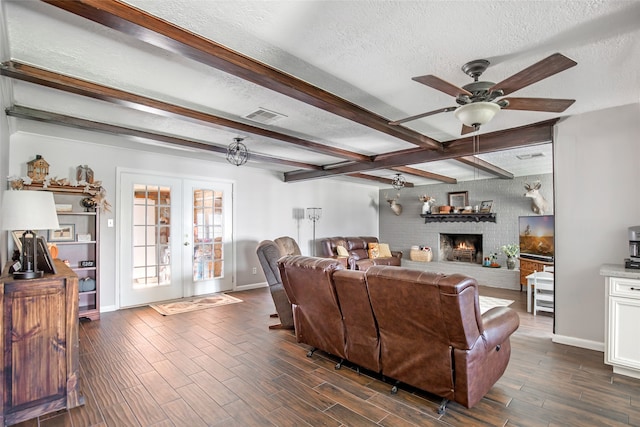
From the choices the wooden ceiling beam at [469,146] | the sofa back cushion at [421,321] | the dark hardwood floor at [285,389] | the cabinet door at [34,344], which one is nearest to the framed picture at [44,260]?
the cabinet door at [34,344]

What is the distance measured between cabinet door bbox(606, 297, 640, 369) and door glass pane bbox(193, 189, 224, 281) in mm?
5599

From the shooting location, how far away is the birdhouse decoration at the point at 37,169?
423 cm

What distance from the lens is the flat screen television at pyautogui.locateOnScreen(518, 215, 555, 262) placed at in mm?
6395

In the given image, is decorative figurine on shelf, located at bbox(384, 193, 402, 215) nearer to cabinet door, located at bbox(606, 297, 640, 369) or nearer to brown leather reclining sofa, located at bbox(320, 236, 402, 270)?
brown leather reclining sofa, located at bbox(320, 236, 402, 270)

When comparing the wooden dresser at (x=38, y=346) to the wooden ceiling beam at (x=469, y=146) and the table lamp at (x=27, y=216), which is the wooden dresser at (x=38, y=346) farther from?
the wooden ceiling beam at (x=469, y=146)

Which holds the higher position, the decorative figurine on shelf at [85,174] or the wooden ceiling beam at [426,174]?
the wooden ceiling beam at [426,174]

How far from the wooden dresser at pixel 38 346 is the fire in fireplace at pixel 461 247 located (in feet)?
25.8

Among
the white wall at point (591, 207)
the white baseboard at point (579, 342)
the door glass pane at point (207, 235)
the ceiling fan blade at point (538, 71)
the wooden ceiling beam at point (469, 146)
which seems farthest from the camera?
the door glass pane at point (207, 235)

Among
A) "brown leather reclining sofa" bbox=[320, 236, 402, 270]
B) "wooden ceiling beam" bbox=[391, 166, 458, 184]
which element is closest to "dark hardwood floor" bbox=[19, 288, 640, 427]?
"wooden ceiling beam" bbox=[391, 166, 458, 184]

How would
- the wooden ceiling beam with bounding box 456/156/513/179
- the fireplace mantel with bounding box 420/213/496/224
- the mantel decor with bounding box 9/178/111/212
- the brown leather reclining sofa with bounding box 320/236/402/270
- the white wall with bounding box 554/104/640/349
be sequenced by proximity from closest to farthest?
the white wall with bounding box 554/104/640/349
the mantel decor with bounding box 9/178/111/212
the wooden ceiling beam with bounding box 456/156/513/179
the fireplace mantel with bounding box 420/213/496/224
the brown leather reclining sofa with bounding box 320/236/402/270

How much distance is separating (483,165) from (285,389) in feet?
16.6

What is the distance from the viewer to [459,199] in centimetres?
820

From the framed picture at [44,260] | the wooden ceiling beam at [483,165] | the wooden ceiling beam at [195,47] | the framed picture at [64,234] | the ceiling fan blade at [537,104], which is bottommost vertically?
the framed picture at [44,260]

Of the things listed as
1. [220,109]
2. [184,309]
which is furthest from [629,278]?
[184,309]
